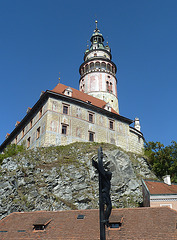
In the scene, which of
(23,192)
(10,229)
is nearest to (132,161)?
(23,192)

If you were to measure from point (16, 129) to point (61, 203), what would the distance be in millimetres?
23001

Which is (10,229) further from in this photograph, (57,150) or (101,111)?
(101,111)

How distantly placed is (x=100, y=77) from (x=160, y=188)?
30.1 meters

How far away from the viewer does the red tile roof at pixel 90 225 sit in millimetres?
16453

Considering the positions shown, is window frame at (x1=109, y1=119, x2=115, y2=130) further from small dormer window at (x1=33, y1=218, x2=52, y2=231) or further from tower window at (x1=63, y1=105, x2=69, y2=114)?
small dormer window at (x1=33, y1=218, x2=52, y2=231)

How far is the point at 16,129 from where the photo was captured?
4462cm

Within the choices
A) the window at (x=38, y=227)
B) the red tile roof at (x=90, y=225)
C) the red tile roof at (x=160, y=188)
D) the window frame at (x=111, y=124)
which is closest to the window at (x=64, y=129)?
the window frame at (x=111, y=124)

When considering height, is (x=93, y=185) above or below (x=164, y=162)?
below

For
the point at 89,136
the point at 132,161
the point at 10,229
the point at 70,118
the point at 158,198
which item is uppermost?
the point at 70,118

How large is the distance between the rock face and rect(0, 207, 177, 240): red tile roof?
14.1ft

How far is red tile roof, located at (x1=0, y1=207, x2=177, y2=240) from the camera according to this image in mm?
16453

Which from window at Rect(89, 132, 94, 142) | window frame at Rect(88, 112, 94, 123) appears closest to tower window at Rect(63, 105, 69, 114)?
window frame at Rect(88, 112, 94, 123)

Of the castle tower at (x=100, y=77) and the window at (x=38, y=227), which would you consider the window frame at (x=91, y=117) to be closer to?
the castle tower at (x=100, y=77)

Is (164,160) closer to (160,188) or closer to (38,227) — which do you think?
(160,188)
